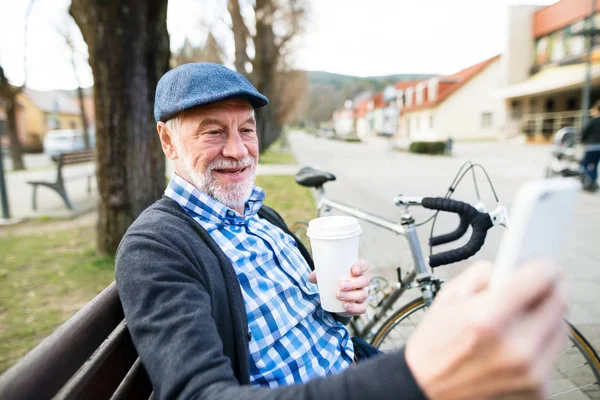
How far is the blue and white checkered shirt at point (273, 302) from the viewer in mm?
1435

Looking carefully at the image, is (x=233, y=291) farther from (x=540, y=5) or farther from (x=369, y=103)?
(x=369, y=103)

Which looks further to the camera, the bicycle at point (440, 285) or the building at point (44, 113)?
the building at point (44, 113)

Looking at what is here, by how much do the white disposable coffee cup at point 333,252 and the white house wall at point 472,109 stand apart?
38280 mm

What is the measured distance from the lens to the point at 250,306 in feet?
4.75

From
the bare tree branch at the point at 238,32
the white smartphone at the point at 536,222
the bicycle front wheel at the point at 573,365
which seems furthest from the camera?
the bare tree branch at the point at 238,32

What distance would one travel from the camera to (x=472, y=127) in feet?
123

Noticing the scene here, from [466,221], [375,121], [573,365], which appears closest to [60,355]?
[466,221]

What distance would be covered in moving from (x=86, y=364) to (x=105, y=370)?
0.09m

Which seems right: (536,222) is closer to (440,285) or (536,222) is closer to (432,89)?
(440,285)

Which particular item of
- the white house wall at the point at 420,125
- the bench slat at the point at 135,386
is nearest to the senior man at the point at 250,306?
the bench slat at the point at 135,386

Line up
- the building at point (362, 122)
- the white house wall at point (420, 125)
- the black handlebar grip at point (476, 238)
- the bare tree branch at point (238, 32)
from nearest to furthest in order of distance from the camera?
1. the black handlebar grip at point (476, 238)
2. the bare tree branch at point (238, 32)
3. the white house wall at point (420, 125)
4. the building at point (362, 122)

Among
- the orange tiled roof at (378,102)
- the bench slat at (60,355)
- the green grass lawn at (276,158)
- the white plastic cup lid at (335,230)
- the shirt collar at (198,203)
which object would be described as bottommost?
the green grass lawn at (276,158)

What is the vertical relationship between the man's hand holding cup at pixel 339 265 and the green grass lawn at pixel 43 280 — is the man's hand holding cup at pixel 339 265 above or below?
above

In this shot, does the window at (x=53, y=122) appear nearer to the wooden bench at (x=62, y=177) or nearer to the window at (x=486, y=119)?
the wooden bench at (x=62, y=177)
